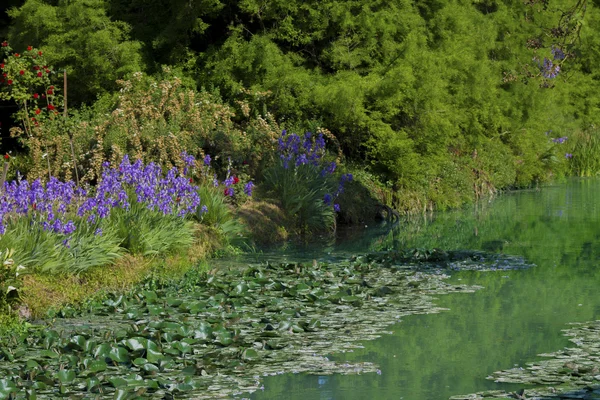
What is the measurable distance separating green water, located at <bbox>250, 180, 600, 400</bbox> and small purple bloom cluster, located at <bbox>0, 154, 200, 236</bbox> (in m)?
1.97

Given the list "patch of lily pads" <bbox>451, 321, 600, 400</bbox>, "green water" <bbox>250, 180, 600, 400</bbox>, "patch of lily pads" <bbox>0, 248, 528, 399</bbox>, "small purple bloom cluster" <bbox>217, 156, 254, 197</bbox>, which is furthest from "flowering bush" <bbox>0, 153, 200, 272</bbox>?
"patch of lily pads" <bbox>451, 321, 600, 400</bbox>

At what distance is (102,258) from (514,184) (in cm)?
1589

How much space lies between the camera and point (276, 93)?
1903cm

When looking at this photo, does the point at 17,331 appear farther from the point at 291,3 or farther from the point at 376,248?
the point at 291,3

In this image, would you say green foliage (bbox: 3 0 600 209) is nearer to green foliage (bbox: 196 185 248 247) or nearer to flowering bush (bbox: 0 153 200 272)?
green foliage (bbox: 196 185 248 247)

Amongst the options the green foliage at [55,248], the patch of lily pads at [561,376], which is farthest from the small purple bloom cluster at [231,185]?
the patch of lily pads at [561,376]

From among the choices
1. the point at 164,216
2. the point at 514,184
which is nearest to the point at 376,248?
the point at 164,216

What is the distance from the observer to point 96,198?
10.8 meters

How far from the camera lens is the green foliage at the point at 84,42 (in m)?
19.7

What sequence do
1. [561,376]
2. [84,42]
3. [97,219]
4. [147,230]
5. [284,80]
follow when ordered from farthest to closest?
[84,42]
[284,80]
[147,230]
[97,219]
[561,376]

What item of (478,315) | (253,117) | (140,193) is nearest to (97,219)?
(140,193)

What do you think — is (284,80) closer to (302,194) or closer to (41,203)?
(302,194)

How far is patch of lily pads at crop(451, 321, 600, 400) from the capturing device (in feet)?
21.4

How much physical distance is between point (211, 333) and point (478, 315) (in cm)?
281
